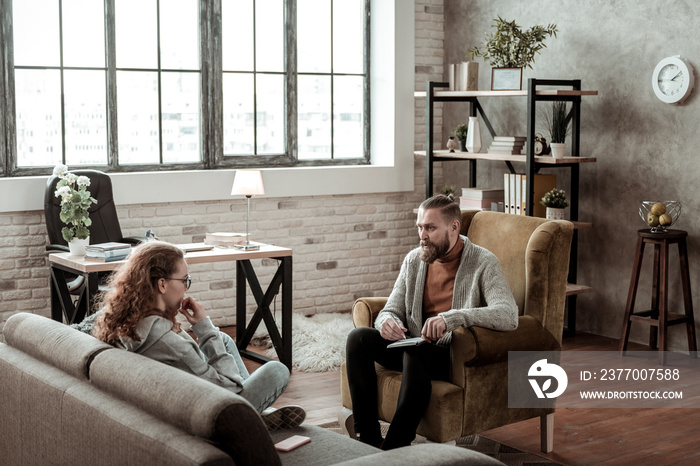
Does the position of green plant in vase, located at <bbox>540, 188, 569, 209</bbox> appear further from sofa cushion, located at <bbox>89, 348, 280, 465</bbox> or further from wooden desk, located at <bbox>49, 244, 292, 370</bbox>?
sofa cushion, located at <bbox>89, 348, 280, 465</bbox>

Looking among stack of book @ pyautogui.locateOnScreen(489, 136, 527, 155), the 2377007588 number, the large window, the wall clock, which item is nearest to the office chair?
the large window

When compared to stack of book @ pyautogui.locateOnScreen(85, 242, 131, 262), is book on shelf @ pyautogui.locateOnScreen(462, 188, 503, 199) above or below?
above

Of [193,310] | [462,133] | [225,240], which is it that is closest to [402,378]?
[193,310]

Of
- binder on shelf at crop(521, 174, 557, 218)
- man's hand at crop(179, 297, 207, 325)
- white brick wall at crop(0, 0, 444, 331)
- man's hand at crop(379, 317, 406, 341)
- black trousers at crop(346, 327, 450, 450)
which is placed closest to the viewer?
man's hand at crop(179, 297, 207, 325)

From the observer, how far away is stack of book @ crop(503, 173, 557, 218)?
5.84 metres

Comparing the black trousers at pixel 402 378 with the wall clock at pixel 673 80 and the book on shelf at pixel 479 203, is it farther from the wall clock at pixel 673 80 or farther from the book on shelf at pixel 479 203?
the book on shelf at pixel 479 203

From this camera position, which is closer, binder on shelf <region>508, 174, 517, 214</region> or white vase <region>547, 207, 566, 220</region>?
white vase <region>547, 207, 566, 220</region>

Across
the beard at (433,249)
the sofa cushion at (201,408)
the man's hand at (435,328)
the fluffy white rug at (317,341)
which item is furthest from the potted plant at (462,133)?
the sofa cushion at (201,408)

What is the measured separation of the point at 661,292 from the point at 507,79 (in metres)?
1.82

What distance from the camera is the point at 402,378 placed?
3398 millimetres

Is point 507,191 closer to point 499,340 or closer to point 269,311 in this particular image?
point 269,311

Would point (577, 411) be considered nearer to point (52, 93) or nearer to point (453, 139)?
point (453, 139)

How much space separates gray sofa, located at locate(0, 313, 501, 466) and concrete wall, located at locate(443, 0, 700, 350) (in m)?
3.47

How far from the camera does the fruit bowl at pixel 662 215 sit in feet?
16.9
